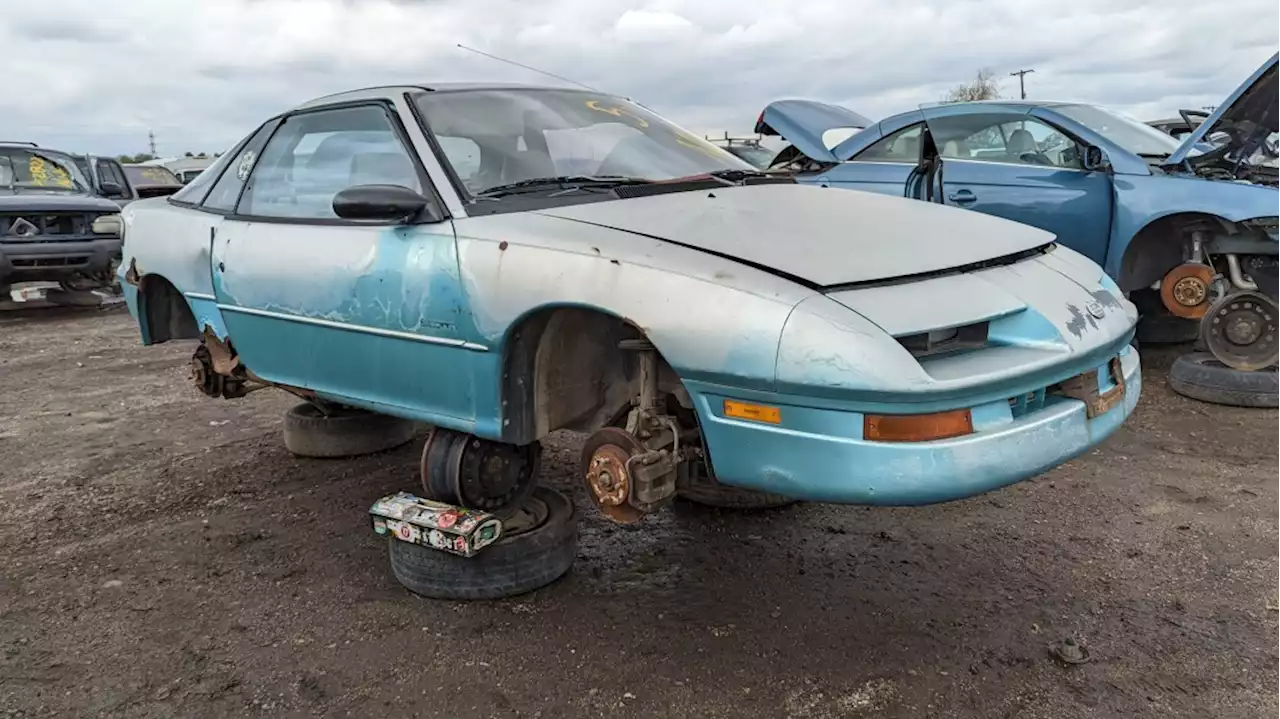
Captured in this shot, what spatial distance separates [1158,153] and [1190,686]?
4.45m

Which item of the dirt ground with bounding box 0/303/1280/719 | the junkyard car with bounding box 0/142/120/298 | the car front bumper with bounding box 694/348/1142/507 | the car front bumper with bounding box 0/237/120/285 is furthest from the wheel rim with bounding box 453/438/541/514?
the car front bumper with bounding box 0/237/120/285

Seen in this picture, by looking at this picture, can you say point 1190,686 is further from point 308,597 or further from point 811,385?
point 308,597

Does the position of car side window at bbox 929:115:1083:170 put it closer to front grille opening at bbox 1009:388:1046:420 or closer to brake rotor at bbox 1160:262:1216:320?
brake rotor at bbox 1160:262:1216:320

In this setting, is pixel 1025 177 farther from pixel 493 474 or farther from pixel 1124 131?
pixel 493 474

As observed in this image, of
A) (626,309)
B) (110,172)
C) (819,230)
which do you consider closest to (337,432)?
(626,309)

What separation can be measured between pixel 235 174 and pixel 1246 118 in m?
5.46

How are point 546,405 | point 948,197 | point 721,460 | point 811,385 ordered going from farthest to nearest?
point 948,197 < point 546,405 < point 721,460 < point 811,385

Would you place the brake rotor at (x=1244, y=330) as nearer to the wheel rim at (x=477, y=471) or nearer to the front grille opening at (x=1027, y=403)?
the front grille opening at (x=1027, y=403)

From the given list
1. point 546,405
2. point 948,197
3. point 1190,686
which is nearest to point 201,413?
point 546,405

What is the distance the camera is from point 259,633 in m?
3.01

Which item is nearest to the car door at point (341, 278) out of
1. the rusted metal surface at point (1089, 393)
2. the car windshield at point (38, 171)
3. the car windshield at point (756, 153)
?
the rusted metal surface at point (1089, 393)

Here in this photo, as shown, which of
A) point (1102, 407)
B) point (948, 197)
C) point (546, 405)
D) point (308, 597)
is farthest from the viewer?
point (948, 197)

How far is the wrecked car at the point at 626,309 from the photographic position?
7.40 ft

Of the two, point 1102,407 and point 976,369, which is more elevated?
point 976,369
